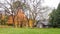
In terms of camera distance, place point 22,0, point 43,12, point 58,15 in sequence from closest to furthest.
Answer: point 58,15 < point 22,0 < point 43,12

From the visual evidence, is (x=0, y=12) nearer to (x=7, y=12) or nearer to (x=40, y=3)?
(x=7, y=12)

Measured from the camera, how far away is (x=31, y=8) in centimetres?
2642

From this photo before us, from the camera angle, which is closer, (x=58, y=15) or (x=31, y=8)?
(x=58, y=15)

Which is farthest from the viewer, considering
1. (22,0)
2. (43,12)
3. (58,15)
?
(43,12)

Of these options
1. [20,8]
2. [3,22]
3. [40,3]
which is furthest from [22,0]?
[3,22]

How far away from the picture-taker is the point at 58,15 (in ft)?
76.5

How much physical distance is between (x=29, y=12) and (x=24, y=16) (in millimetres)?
1131

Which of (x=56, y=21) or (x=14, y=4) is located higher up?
(x=14, y=4)

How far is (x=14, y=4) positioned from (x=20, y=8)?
46.0 inches

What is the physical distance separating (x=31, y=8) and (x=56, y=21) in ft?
16.7

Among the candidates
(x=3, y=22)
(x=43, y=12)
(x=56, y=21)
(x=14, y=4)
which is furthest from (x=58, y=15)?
(x=3, y=22)

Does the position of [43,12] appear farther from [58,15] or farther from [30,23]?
[58,15]

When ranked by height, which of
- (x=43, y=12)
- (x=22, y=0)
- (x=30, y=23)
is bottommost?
(x=30, y=23)

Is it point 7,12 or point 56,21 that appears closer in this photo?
point 56,21
